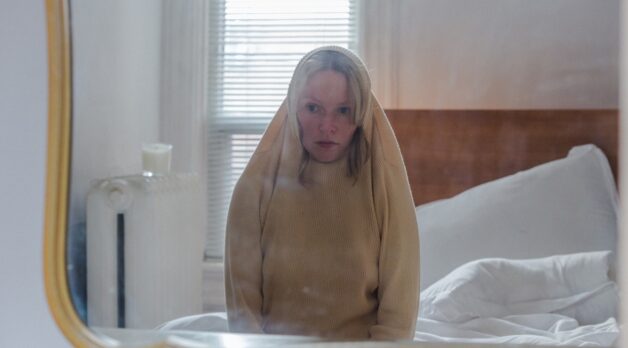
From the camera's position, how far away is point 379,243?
90 cm

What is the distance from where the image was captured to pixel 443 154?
0.88 meters

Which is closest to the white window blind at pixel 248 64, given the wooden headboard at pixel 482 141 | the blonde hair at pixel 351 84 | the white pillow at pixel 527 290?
the blonde hair at pixel 351 84

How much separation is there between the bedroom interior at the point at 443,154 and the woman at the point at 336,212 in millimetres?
25

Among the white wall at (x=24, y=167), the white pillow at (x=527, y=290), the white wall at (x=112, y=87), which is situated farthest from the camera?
the white wall at (x=24, y=167)

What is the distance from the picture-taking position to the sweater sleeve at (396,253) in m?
0.90

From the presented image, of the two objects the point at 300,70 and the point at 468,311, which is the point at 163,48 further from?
the point at 468,311

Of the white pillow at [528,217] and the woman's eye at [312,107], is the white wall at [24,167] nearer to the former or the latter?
the woman's eye at [312,107]

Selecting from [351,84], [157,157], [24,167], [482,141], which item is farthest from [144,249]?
[482,141]

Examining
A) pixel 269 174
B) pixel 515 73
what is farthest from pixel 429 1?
pixel 269 174

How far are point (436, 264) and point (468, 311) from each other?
2.6 inches

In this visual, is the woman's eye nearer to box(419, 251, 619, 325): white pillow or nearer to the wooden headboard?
the wooden headboard

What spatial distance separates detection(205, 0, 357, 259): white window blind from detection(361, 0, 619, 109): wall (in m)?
0.06

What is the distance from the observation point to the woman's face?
0.90m

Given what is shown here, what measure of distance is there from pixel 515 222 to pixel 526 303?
3.8 inches
